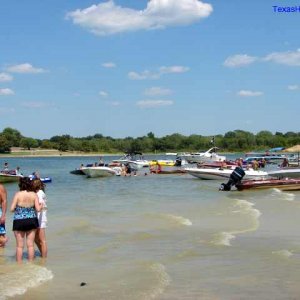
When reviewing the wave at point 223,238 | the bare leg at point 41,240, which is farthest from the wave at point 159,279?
the wave at point 223,238

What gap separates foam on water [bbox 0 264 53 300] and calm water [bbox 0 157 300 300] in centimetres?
1

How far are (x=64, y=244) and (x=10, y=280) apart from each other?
397 cm

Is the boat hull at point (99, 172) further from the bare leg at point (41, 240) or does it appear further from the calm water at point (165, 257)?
the bare leg at point (41, 240)

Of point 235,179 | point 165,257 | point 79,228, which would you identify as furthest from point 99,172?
point 165,257

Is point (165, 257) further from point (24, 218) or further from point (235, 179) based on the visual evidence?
point (235, 179)

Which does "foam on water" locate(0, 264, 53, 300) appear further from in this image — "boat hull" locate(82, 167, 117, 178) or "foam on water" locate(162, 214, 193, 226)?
"boat hull" locate(82, 167, 117, 178)

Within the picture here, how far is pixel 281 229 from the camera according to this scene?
13758 millimetres

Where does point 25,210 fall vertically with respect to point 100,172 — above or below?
above

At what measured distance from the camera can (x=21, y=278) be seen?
8414 mm

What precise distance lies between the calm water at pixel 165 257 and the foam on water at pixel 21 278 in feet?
0.05

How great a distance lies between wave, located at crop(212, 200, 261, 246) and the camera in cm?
1214

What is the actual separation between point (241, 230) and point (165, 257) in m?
4.11


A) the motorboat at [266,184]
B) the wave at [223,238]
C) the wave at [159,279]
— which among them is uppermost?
the motorboat at [266,184]

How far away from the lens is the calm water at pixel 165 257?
7633mm
